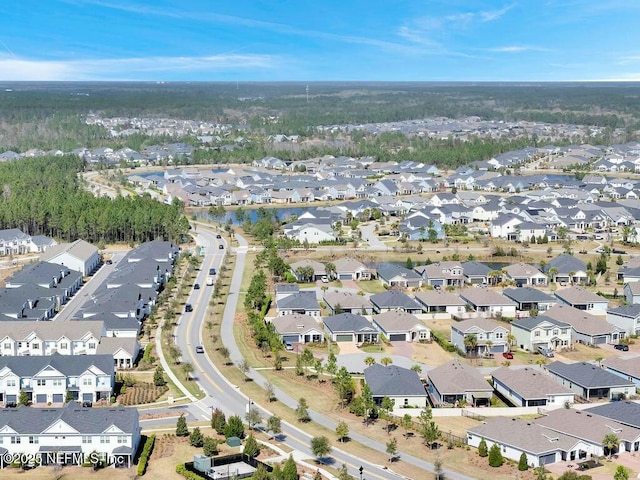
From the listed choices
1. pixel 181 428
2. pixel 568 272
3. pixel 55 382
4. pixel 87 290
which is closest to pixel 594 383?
pixel 181 428

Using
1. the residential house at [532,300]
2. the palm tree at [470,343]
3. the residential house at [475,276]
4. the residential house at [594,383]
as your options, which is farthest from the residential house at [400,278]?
the residential house at [594,383]

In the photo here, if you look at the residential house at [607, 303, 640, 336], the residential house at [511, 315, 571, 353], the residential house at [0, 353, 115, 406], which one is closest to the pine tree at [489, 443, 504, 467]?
the residential house at [511, 315, 571, 353]

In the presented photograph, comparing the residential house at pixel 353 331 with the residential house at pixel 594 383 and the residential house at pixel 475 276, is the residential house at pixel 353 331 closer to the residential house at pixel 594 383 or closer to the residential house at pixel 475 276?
the residential house at pixel 594 383

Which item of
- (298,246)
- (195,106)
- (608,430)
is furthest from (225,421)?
(195,106)

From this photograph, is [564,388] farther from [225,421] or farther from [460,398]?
[225,421]

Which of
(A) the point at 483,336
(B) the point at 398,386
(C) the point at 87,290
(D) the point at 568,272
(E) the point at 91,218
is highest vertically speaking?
(E) the point at 91,218

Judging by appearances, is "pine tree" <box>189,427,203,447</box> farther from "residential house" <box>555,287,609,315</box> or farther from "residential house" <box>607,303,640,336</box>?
"residential house" <box>555,287,609,315</box>

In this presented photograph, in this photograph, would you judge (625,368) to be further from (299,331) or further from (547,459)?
(299,331)
